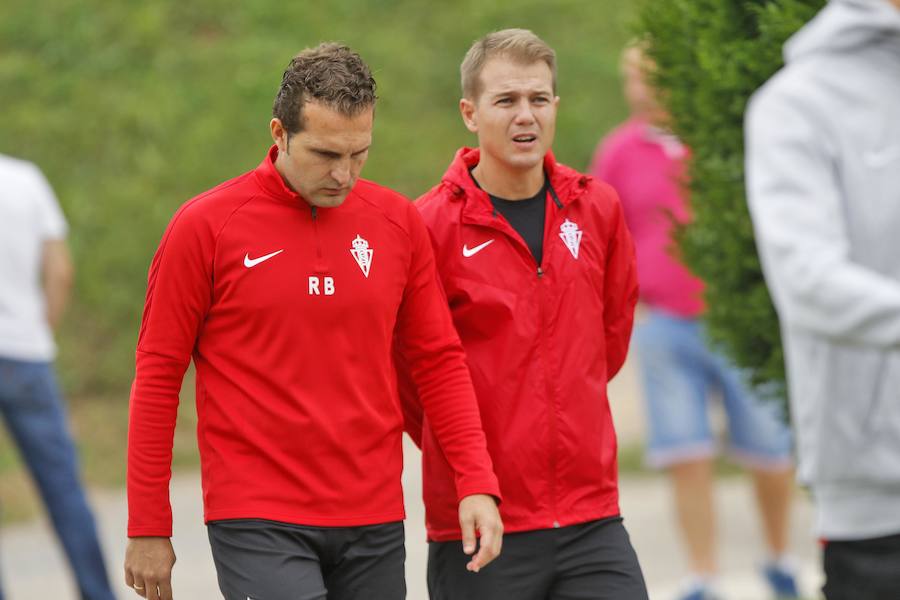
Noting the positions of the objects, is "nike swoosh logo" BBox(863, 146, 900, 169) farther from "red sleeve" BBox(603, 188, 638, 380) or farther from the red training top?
"red sleeve" BBox(603, 188, 638, 380)

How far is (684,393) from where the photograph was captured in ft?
25.6

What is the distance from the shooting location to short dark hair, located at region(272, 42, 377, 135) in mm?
3998

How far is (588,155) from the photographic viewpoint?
48.4 ft

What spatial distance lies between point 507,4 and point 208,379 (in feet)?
38.9

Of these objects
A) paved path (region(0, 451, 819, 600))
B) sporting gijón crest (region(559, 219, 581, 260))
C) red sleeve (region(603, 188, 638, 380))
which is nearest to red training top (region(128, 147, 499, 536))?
sporting gijón crest (region(559, 219, 581, 260))

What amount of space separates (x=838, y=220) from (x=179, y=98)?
11.2 metres

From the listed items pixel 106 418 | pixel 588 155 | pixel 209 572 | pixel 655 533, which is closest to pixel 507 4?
pixel 588 155

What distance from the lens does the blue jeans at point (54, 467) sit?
709 centimetres

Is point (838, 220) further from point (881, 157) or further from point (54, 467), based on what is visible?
point (54, 467)

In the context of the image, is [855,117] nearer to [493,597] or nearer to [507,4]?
[493,597]

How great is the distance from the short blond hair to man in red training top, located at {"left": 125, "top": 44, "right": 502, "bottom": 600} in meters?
0.47

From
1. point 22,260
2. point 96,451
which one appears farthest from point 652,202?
point 96,451

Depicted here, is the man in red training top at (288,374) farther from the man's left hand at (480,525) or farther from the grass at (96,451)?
the grass at (96,451)

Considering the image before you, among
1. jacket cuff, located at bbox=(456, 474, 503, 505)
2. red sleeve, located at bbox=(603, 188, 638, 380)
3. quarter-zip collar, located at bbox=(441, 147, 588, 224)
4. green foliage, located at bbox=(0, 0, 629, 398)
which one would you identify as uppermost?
green foliage, located at bbox=(0, 0, 629, 398)
